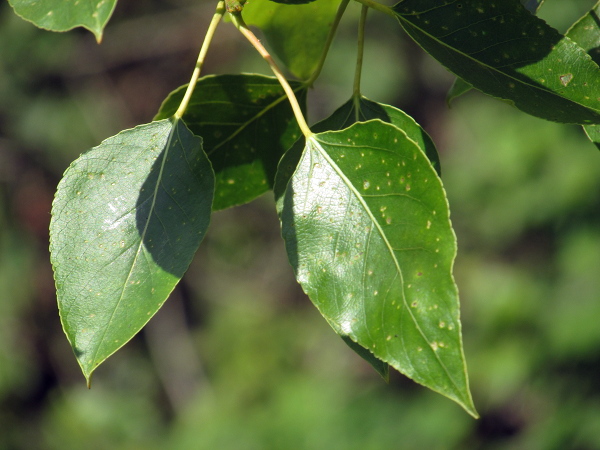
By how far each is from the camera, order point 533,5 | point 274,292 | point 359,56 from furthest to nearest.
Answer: point 274,292 < point 533,5 < point 359,56

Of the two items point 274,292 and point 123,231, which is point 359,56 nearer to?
point 123,231

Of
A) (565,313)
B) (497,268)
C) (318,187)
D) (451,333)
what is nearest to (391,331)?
(451,333)

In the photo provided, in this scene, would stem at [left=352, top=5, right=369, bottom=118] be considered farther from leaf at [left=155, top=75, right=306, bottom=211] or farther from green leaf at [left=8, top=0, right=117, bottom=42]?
green leaf at [left=8, top=0, right=117, bottom=42]

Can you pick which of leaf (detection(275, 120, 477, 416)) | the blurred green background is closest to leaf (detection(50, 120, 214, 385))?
leaf (detection(275, 120, 477, 416))

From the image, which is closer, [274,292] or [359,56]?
[359,56]

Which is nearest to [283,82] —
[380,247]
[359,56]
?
[359,56]
